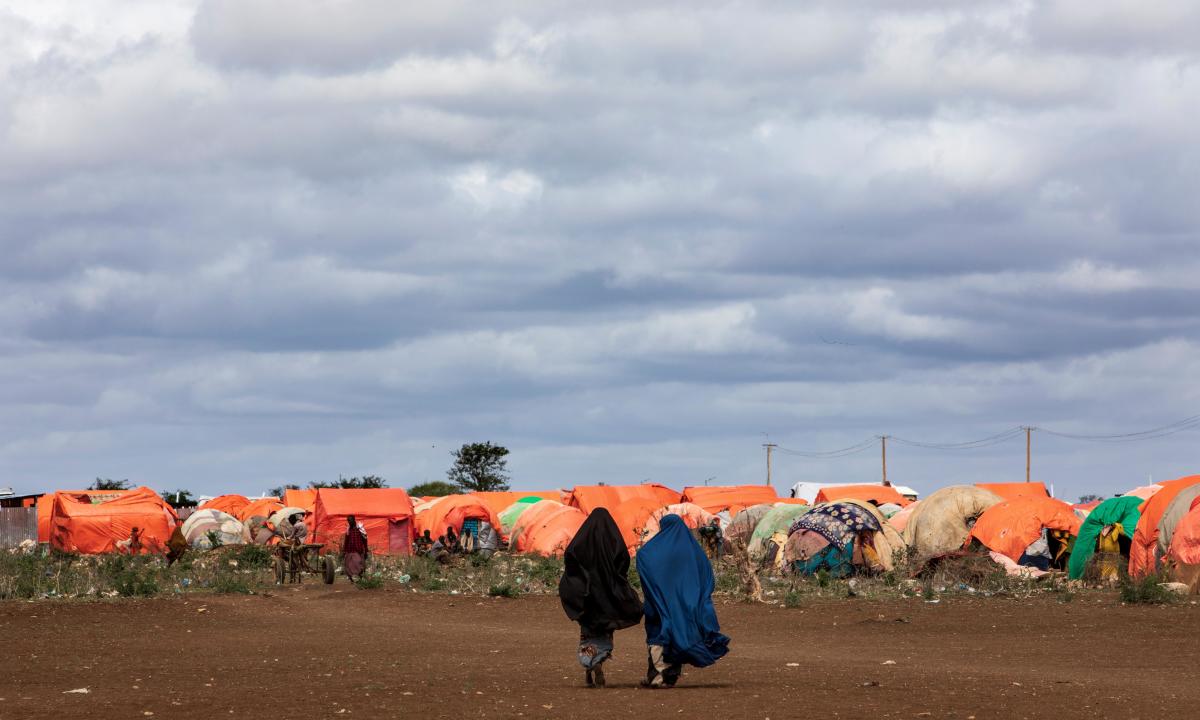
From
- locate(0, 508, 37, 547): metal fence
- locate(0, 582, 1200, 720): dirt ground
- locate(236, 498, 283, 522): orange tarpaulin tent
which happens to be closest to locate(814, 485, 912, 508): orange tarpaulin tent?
locate(236, 498, 283, 522): orange tarpaulin tent

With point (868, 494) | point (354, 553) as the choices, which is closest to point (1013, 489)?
point (868, 494)

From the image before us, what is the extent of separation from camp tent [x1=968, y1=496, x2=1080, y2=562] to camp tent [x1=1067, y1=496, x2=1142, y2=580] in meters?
1.60

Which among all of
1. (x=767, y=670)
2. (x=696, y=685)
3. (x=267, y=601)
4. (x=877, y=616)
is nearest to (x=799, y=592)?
(x=877, y=616)

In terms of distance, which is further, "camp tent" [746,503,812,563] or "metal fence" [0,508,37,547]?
"metal fence" [0,508,37,547]

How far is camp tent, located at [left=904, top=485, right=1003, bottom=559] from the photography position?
106 feet

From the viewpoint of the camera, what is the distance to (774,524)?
1422 inches

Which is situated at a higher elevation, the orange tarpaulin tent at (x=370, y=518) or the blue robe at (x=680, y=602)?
the orange tarpaulin tent at (x=370, y=518)

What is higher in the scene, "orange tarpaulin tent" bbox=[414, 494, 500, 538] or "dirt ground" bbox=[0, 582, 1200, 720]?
"orange tarpaulin tent" bbox=[414, 494, 500, 538]

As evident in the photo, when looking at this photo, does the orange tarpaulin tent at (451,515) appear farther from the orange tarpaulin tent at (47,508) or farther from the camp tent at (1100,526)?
the camp tent at (1100,526)

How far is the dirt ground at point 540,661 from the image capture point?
38.8ft

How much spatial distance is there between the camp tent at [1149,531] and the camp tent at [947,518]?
5.28m

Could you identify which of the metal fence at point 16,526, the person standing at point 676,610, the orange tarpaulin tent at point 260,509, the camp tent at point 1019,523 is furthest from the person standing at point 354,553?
the metal fence at point 16,526

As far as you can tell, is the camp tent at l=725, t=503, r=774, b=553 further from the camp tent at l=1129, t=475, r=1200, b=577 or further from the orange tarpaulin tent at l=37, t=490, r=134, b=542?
the orange tarpaulin tent at l=37, t=490, r=134, b=542

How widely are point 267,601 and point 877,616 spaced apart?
10743 mm
